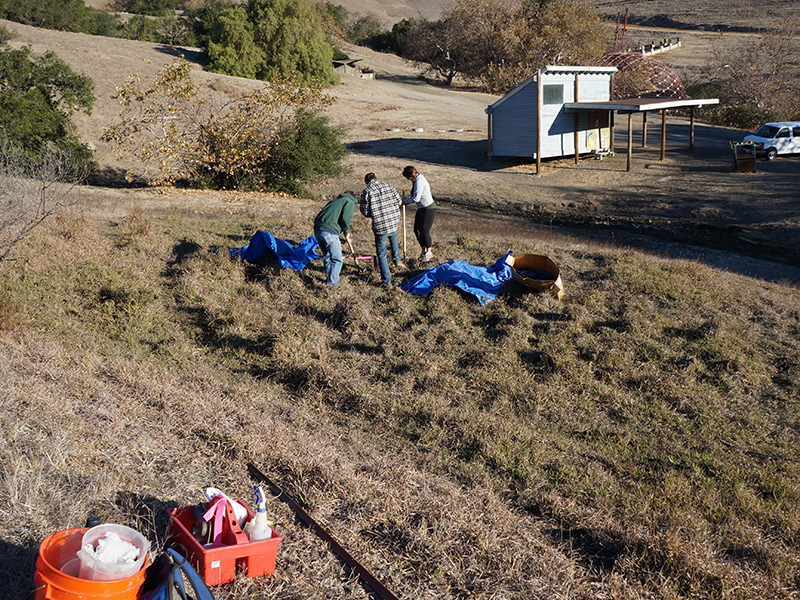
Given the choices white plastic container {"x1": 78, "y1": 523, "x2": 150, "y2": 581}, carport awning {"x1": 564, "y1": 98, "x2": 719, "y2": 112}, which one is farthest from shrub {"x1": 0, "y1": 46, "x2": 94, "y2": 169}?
carport awning {"x1": 564, "y1": 98, "x2": 719, "y2": 112}

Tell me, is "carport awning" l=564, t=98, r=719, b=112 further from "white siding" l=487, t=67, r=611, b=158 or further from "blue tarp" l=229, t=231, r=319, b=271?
"blue tarp" l=229, t=231, r=319, b=271

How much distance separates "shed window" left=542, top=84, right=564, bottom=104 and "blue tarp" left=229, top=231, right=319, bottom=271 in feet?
55.3

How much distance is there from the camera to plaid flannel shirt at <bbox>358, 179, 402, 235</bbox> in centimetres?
885

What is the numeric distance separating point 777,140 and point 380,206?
2149cm

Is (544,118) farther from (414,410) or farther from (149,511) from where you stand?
(149,511)

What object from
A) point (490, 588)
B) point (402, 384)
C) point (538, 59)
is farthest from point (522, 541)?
point (538, 59)

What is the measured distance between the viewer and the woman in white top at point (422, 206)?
9.42 metres

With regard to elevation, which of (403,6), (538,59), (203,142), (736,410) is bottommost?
(736,410)

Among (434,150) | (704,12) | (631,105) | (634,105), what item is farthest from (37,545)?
(704,12)

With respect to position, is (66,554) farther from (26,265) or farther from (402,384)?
(26,265)

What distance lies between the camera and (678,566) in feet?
13.7

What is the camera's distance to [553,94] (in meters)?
24.2

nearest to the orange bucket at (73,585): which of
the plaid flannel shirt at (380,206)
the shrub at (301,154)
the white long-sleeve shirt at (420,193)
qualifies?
the plaid flannel shirt at (380,206)

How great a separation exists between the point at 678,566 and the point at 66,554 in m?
3.57
